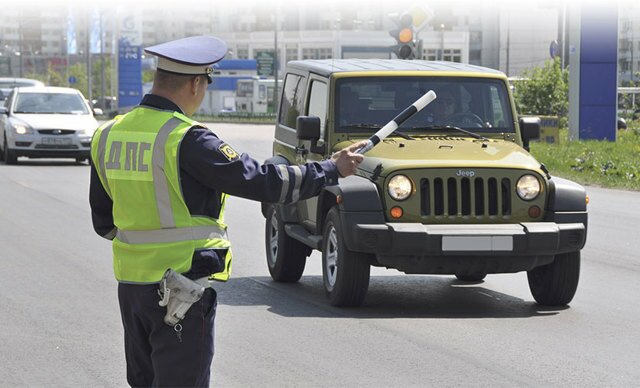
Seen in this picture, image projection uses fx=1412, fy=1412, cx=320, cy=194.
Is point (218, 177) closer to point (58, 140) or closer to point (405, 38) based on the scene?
point (405, 38)

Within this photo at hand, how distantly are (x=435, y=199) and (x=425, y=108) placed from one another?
1.45 meters

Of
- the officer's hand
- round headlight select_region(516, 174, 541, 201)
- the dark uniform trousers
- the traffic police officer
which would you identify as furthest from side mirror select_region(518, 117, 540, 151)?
the dark uniform trousers

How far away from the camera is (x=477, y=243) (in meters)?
9.66

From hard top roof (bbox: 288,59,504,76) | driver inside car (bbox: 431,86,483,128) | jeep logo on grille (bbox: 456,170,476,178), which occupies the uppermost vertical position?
hard top roof (bbox: 288,59,504,76)

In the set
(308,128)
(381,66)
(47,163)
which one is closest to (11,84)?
(47,163)

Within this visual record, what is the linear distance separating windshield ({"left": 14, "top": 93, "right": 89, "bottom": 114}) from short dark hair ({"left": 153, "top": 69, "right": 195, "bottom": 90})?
25.6m

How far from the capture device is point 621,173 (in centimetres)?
2545

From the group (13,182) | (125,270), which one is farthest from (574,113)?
(125,270)

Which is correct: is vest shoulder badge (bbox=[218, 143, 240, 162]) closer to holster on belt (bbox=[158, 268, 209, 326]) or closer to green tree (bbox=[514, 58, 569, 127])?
holster on belt (bbox=[158, 268, 209, 326])

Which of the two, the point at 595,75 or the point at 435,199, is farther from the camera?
the point at 595,75

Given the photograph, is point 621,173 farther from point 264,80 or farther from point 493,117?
point 264,80

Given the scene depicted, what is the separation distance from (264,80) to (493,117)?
358ft

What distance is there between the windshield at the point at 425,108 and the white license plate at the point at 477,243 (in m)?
1.56

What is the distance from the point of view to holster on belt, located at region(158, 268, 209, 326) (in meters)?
4.54
